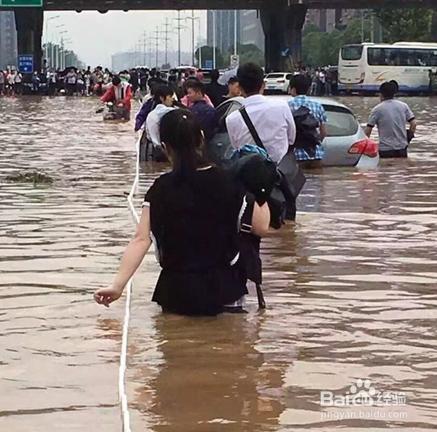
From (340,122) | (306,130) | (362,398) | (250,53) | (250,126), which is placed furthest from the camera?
(250,53)

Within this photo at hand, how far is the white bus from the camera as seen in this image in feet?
229

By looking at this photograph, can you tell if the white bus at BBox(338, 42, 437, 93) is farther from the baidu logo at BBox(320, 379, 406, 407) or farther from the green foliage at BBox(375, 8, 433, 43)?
the baidu logo at BBox(320, 379, 406, 407)

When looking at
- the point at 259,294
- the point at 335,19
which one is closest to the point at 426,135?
the point at 259,294

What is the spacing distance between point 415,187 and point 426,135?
12.2 metres

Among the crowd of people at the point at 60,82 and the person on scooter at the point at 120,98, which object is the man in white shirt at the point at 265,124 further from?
the crowd of people at the point at 60,82

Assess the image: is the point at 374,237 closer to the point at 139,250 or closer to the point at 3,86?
the point at 139,250

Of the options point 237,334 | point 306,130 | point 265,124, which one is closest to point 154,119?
point 306,130

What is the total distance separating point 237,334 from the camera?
6910 mm

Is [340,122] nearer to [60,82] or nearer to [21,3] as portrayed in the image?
[21,3]

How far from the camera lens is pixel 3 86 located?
→ 217 feet

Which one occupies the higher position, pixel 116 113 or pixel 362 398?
pixel 362 398

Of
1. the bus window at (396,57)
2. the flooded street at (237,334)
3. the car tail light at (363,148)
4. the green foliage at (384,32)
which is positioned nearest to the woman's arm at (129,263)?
the flooded street at (237,334)

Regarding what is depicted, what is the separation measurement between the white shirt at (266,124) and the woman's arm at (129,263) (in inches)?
119

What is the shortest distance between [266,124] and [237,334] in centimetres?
330
